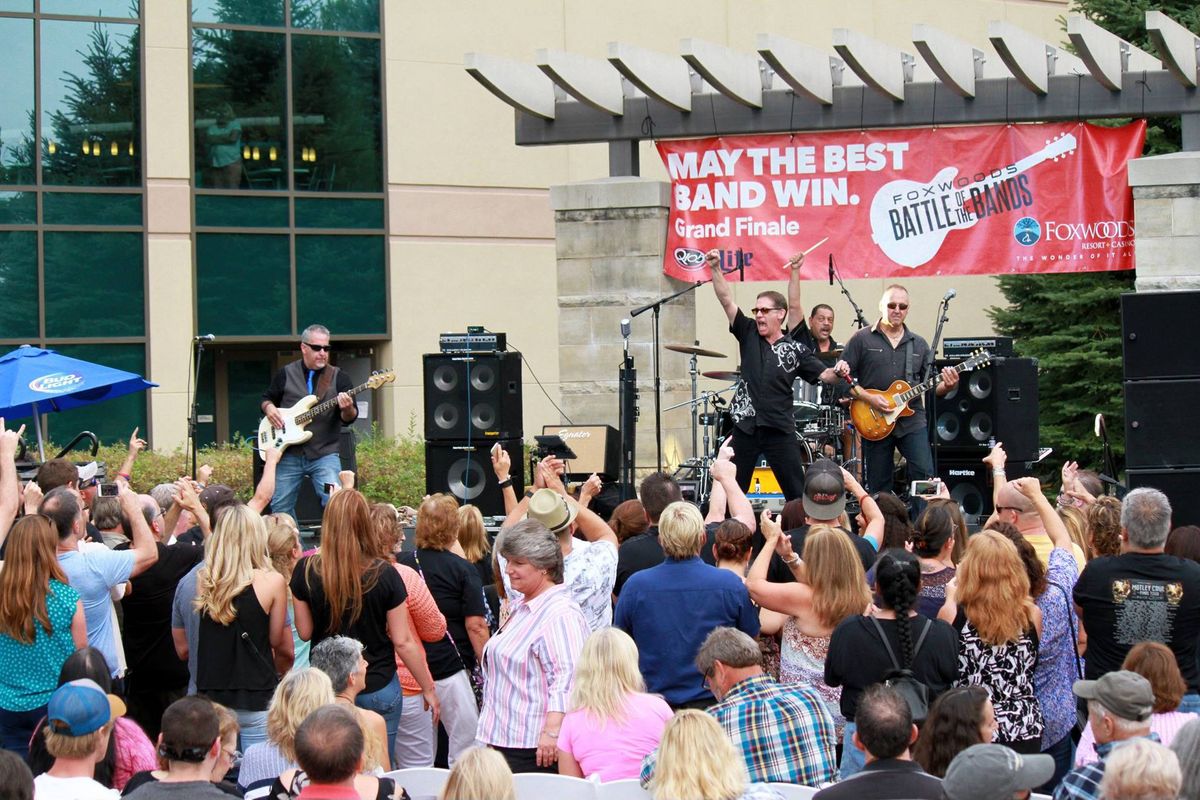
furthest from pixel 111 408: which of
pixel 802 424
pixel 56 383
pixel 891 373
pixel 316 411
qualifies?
pixel 891 373

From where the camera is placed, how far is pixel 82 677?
508 centimetres

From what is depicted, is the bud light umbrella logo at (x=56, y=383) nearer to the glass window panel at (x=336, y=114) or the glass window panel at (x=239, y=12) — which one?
the glass window panel at (x=336, y=114)

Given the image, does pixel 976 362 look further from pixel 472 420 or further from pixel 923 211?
pixel 472 420

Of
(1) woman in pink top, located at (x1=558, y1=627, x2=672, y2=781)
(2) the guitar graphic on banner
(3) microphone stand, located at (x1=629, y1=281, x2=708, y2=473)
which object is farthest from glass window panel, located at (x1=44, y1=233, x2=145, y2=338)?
(1) woman in pink top, located at (x1=558, y1=627, x2=672, y2=781)

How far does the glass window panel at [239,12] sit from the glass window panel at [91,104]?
3.03ft

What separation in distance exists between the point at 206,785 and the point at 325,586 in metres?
1.53

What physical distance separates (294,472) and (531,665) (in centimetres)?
598

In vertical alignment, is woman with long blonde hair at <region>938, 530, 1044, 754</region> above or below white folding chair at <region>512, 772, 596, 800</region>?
above

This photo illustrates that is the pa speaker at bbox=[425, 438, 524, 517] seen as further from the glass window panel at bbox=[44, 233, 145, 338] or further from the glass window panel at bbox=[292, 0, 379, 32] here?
the glass window panel at bbox=[292, 0, 379, 32]

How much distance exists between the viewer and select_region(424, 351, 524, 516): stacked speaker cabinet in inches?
438

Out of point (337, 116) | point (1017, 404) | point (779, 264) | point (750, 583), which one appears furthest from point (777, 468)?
point (337, 116)

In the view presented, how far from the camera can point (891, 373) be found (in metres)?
11.3

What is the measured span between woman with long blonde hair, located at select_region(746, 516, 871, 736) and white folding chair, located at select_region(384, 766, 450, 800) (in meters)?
1.62

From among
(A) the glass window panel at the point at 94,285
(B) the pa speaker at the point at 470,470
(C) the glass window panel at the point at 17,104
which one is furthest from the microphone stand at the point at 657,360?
(C) the glass window panel at the point at 17,104
